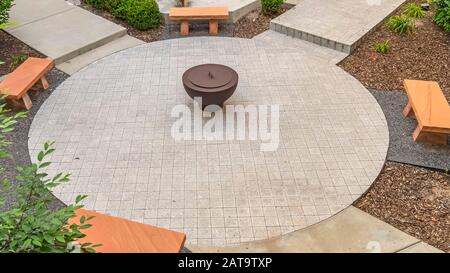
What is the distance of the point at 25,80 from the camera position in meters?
7.82

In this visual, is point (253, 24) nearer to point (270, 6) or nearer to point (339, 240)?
point (270, 6)

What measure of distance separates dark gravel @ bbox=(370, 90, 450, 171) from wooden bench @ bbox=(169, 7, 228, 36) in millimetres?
4545

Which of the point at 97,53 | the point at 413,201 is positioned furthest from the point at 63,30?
the point at 413,201

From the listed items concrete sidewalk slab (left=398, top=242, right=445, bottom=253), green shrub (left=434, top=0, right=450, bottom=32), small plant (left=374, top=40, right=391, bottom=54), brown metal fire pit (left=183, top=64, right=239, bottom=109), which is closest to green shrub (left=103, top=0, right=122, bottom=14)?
brown metal fire pit (left=183, top=64, right=239, bottom=109)

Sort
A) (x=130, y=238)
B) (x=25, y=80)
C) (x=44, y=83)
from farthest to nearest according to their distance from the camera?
(x=44, y=83) → (x=25, y=80) → (x=130, y=238)

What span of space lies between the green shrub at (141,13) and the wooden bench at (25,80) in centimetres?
282

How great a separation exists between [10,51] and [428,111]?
903 cm

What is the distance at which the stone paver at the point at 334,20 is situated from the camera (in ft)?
32.0

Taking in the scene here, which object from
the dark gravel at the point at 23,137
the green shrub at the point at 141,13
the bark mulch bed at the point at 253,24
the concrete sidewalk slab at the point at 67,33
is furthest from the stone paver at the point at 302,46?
the dark gravel at the point at 23,137

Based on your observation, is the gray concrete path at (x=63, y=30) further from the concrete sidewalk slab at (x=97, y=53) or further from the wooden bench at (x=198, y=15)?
the wooden bench at (x=198, y=15)

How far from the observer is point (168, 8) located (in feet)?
36.6

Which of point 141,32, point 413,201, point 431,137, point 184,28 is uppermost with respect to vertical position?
point 184,28
